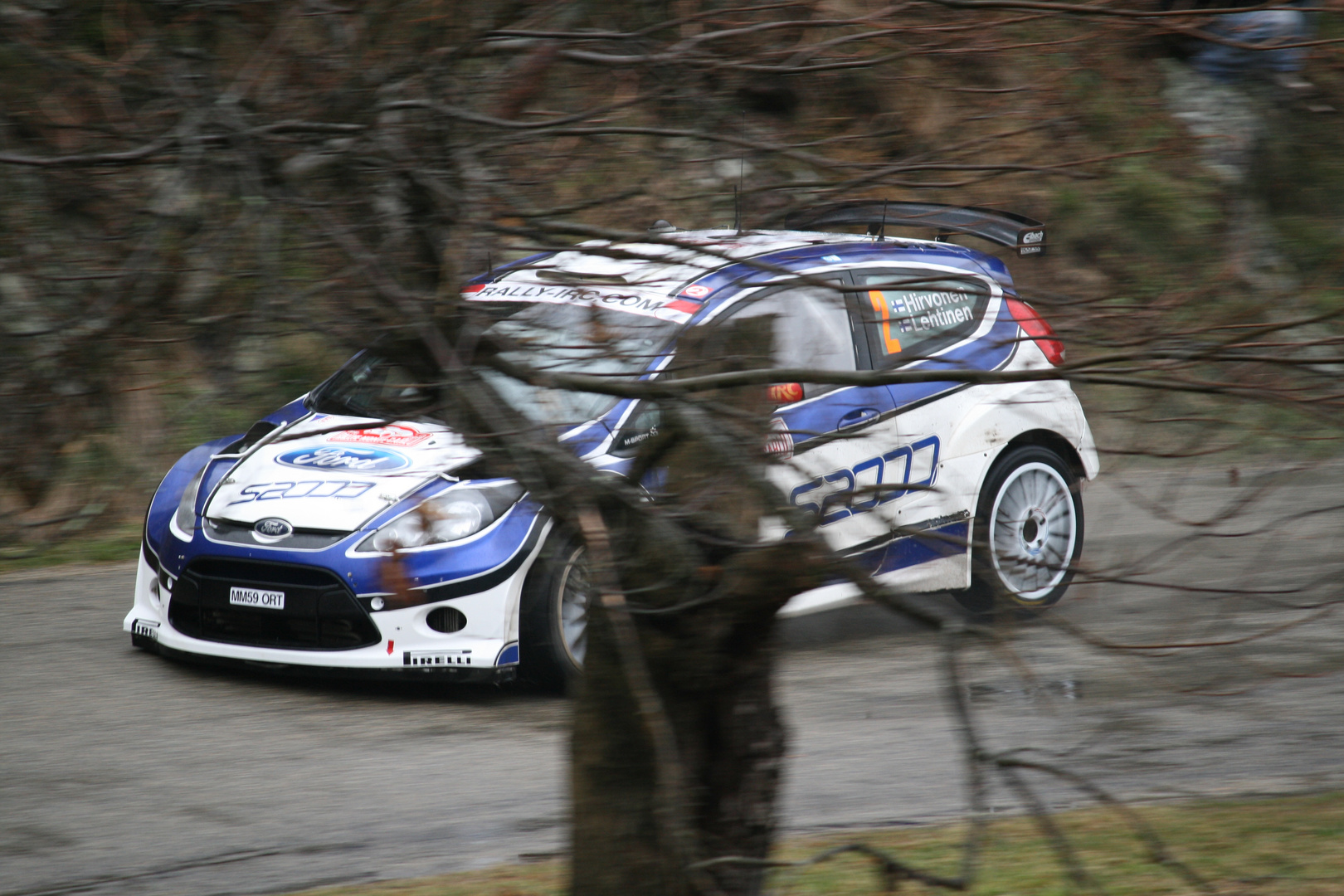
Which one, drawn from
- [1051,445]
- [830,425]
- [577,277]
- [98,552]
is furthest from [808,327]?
[98,552]

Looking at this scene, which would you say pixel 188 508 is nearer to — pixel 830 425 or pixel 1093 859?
pixel 830 425

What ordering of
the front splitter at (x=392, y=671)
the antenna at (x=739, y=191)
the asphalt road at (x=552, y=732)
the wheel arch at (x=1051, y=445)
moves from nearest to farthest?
the asphalt road at (x=552, y=732) → the antenna at (x=739, y=191) → the front splitter at (x=392, y=671) → the wheel arch at (x=1051, y=445)

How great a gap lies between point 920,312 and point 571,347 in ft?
3.43

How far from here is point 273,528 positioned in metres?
6.10

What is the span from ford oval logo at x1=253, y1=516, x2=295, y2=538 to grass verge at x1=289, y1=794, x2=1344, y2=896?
2.10 meters

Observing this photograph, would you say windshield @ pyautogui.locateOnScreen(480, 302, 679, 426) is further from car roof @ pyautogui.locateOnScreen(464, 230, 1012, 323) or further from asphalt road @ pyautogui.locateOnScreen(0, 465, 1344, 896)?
asphalt road @ pyautogui.locateOnScreen(0, 465, 1344, 896)

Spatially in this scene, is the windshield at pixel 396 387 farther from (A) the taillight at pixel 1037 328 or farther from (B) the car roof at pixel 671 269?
(A) the taillight at pixel 1037 328

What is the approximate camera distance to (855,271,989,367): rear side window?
2.96m

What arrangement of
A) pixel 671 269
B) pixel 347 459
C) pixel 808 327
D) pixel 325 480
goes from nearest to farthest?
pixel 671 269, pixel 808 327, pixel 325 480, pixel 347 459

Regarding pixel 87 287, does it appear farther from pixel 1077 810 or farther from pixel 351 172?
pixel 1077 810

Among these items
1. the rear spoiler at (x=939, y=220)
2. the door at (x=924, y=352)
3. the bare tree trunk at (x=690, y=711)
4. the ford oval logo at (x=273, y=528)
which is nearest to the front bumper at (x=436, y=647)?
the ford oval logo at (x=273, y=528)

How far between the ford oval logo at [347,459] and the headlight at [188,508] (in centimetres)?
41

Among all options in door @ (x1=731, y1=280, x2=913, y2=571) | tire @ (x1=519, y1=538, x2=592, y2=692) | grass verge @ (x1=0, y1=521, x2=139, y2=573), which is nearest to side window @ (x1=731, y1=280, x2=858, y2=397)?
door @ (x1=731, y1=280, x2=913, y2=571)

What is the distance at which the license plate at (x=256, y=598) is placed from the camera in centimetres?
603
